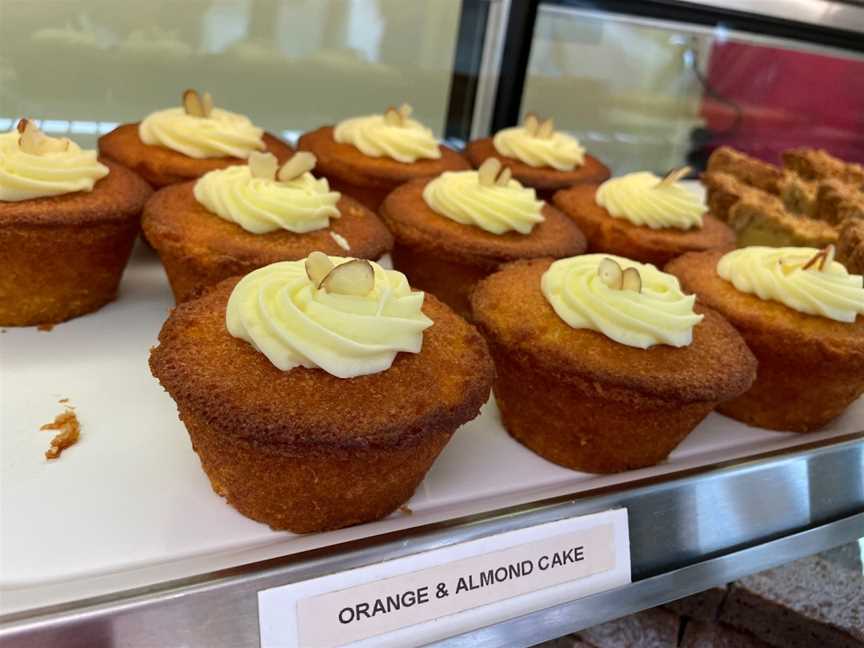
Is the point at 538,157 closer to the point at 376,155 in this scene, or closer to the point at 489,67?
the point at 489,67

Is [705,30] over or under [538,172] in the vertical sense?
over

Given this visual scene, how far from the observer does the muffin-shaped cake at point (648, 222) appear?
7.15ft

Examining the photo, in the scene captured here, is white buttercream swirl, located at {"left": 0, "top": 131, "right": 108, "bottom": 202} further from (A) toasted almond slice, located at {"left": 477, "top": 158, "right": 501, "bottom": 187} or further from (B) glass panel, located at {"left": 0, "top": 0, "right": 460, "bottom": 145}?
(A) toasted almond slice, located at {"left": 477, "top": 158, "right": 501, "bottom": 187}

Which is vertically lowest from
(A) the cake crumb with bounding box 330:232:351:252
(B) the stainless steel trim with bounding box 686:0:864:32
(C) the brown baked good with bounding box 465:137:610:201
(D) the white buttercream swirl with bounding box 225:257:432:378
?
(A) the cake crumb with bounding box 330:232:351:252

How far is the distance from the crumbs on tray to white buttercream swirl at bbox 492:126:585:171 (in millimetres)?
1662

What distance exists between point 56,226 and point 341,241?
631mm

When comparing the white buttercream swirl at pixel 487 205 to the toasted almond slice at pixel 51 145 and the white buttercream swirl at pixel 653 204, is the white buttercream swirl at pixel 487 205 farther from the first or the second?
the toasted almond slice at pixel 51 145

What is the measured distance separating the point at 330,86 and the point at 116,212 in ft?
3.63

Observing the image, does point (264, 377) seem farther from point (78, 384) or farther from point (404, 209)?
point (404, 209)

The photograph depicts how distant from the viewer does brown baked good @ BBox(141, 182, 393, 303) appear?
5.57ft

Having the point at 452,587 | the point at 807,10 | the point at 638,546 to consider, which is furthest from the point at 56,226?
the point at 807,10

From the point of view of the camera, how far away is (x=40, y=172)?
168 cm

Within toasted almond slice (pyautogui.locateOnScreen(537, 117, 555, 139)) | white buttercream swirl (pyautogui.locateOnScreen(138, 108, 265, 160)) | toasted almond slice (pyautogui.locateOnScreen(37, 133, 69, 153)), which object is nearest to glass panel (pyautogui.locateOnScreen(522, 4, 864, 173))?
toasted almond slice (pyautogui.locateOnScreen(537, 117, 555, 139))

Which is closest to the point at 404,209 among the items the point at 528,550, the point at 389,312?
the point at 389,312
